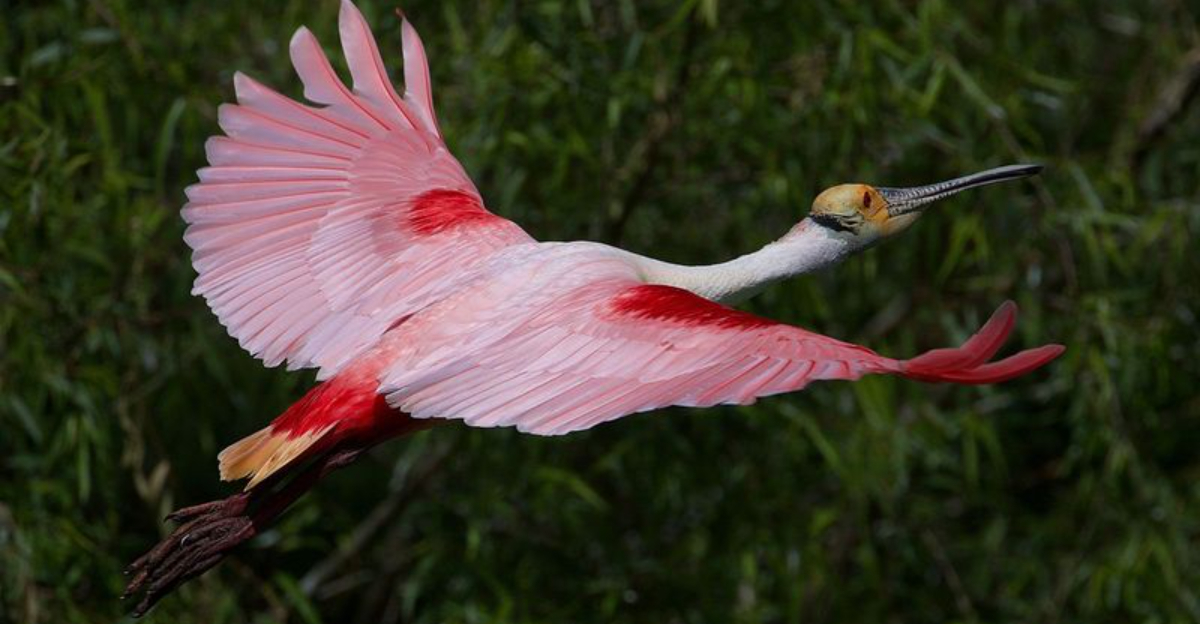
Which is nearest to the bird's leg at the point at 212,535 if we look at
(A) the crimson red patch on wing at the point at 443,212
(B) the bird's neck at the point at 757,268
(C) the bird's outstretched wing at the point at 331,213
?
(C) the bird's outstretched wing at the point at 331,213

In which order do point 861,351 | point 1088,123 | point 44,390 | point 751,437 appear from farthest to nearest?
point 1088,123 → point 751,437 → point 44,390 → point 861,351

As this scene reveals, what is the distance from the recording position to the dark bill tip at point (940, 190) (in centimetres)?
362

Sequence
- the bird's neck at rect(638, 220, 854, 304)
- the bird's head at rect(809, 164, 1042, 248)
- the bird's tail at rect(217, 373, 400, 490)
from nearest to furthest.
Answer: the bird's tail at rect(217, 373, 400, 490), the bird's neck at rect(638, 220, 854, 304), the bird's head at rect(809, 164, 1042, 248)

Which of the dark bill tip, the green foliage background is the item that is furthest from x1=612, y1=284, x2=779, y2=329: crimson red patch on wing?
the green foliage background

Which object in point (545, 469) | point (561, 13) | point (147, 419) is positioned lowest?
point (545, 469)

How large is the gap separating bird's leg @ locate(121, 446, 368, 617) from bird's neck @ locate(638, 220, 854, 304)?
0.60 meters

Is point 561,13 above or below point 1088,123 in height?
above

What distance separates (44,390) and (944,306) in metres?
2.10

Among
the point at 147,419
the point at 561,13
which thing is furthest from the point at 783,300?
the point at 147,419

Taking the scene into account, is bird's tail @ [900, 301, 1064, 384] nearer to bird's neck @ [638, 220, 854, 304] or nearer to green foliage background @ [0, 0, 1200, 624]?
bird's neck @ [638, 220, 854, 304]

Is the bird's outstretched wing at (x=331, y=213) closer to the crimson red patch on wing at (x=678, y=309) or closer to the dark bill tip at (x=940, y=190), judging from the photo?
the crimson red patch on wing at (x=678, y=309)

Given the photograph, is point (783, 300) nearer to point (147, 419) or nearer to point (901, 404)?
point (901, 404)

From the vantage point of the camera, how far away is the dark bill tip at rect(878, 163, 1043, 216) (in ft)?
11.9

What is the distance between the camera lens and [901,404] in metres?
5.41
